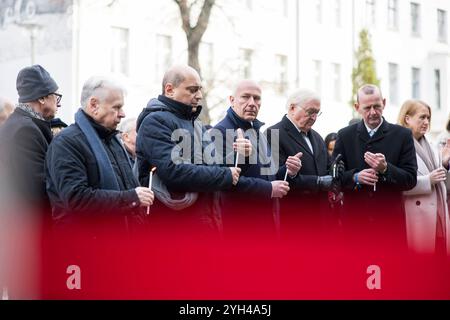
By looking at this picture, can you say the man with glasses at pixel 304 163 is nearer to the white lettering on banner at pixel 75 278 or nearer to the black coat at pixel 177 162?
the black coat at pixel 177 162

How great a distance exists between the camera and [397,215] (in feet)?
17.4

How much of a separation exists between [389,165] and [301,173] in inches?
20.2

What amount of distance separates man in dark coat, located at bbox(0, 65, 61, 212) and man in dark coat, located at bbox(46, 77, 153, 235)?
0.26 meters

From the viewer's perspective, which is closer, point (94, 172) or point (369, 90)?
point (94, 172)

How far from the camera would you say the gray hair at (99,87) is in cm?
426

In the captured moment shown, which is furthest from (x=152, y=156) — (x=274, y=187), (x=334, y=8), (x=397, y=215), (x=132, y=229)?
(x=397, y=215)

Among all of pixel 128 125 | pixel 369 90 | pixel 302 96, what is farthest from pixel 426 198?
pixel 128 125

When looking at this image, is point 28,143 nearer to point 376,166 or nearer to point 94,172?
point 94,172

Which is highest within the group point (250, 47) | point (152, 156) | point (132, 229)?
point (250, 47)

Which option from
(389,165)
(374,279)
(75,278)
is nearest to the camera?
(75,278)

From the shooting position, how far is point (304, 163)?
5.55 m
